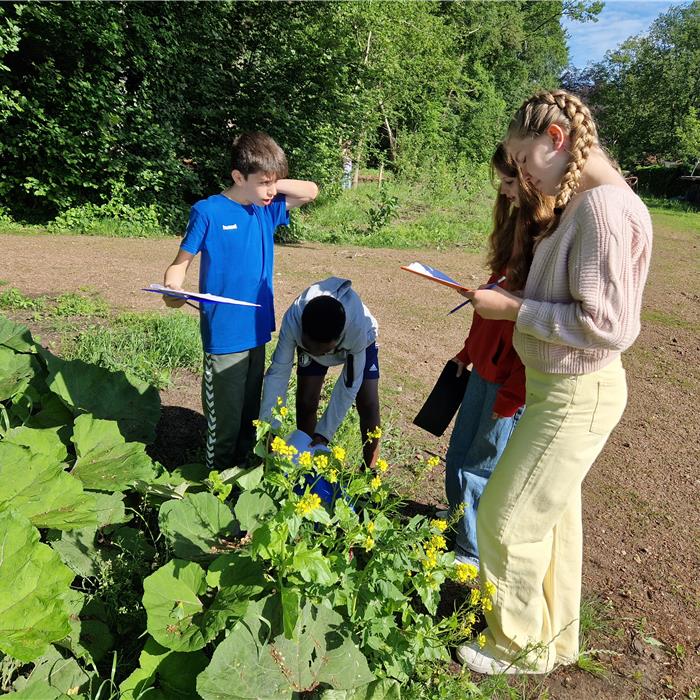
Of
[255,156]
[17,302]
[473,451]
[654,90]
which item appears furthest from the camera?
[654,90]

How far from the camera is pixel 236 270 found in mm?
2891

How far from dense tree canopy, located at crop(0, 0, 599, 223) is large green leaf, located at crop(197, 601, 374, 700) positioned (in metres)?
8.90

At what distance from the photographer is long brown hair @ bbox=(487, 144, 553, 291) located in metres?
2.04

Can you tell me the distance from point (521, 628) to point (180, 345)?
314cm

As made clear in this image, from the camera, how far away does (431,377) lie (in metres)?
5.12

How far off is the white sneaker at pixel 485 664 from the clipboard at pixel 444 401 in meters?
1.00

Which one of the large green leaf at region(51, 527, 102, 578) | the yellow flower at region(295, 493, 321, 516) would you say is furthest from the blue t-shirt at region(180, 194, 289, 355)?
the yellow flower at region(295, 493, 321, 516)

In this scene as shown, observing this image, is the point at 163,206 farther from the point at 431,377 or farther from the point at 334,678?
the point at 334,678

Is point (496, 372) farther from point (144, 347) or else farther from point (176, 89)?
point (176, 89)

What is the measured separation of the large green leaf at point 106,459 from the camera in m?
2.42

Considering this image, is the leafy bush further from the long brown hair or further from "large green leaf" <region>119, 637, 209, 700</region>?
the long brown hair

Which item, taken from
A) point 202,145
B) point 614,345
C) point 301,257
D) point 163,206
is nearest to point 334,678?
point 614,345

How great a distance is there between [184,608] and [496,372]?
1436mm

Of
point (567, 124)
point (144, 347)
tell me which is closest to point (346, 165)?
point (144, 347)
